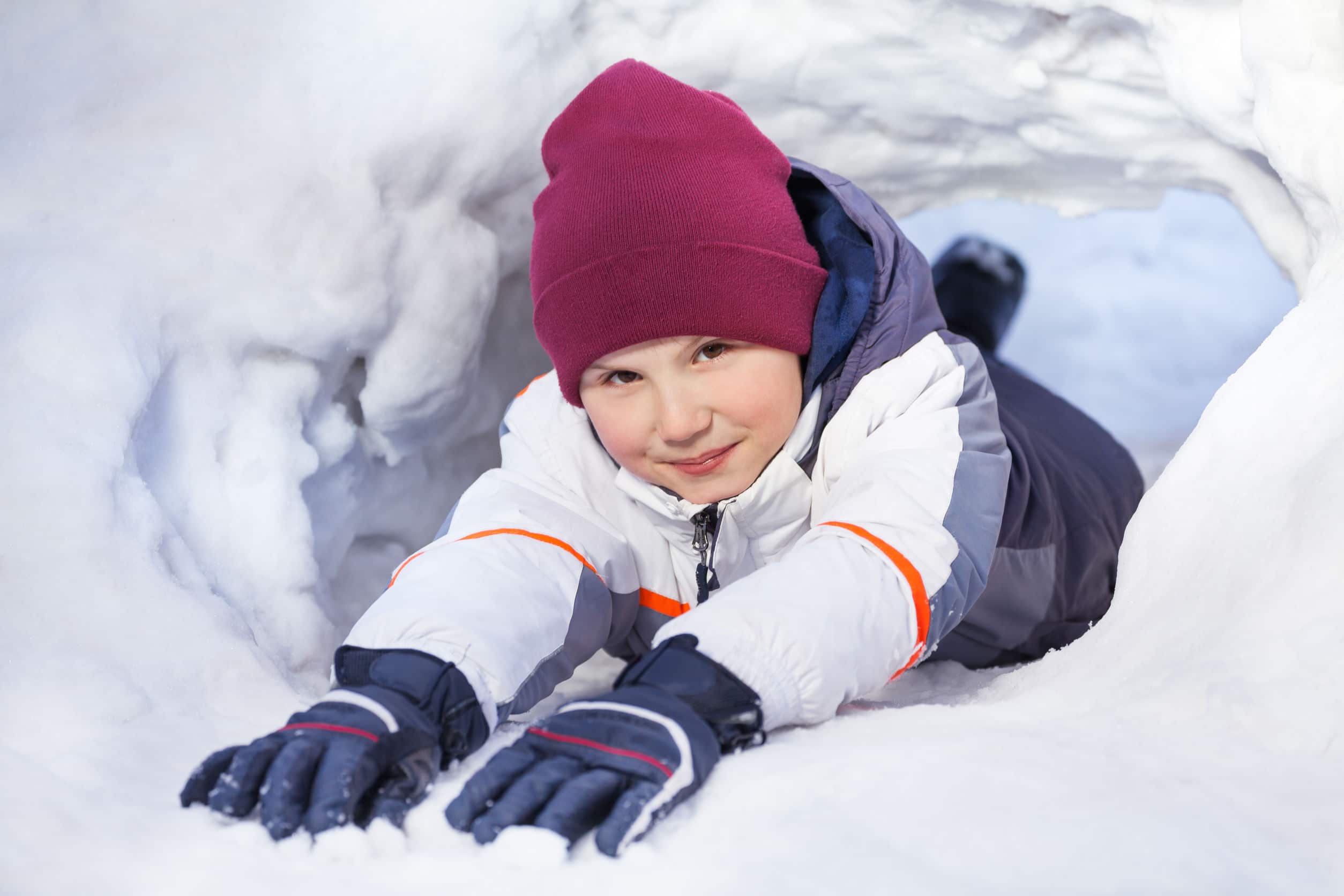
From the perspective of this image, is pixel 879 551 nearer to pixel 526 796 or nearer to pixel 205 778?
pixel 526 796

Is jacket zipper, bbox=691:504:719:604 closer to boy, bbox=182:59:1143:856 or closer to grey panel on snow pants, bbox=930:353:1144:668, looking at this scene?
boy, bbox=182:59:1143:856

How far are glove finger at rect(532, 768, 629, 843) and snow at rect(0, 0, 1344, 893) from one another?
0.03 m

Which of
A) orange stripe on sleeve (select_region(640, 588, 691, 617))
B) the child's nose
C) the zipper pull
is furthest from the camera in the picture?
orange stripe on sleeve (select_region(640, 588, 691, 617))

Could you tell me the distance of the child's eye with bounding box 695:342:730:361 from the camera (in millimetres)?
1092

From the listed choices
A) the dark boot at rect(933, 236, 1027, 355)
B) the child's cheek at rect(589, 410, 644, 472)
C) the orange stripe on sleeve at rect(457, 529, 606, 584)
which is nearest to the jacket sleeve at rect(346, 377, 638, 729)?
the orange stripe on sleeve at rect(457, 529, 606, 584)

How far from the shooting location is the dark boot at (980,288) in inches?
90.7

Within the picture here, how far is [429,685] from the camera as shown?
Answer: 33.5 inches

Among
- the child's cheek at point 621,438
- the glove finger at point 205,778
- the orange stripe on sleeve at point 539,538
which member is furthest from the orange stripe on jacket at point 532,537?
the glove finger at point 205,778

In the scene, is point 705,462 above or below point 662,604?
above

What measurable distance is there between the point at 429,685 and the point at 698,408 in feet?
1.23

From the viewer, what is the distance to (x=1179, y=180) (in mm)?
1561

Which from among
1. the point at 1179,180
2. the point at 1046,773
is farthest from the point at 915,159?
the point at 1046,773

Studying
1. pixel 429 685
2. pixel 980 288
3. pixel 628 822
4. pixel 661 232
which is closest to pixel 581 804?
pixel 628 822

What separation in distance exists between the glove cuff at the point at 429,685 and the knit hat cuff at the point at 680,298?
362 millimetres
